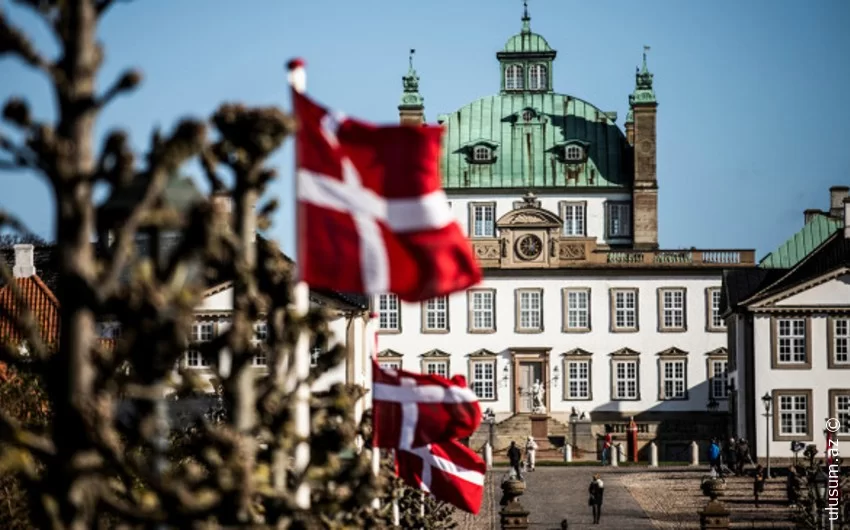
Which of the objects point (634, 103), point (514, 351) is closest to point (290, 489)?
point (514, 351)

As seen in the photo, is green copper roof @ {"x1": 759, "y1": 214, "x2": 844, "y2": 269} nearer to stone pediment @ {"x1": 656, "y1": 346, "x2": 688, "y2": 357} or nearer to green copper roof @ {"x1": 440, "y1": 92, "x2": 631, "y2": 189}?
stone pediment @ {"x1": 656, "y1": 346, "x2": 688, "y2": 357}

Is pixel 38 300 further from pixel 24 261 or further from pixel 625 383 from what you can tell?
pixel 625 383

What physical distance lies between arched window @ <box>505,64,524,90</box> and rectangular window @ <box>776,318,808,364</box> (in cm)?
3889

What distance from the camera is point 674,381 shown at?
112 metres

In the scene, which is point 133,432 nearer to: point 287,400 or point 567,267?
point 287,400

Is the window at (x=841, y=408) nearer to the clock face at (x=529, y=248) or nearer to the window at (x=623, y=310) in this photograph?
the window at (x=623, y=310)

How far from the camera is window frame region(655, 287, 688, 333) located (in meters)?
Result: 113

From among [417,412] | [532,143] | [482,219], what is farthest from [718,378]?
[417,412]

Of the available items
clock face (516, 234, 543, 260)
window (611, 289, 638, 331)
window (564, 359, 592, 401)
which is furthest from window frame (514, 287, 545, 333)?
window (611, 289, 638, 331)

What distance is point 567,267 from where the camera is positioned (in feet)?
375

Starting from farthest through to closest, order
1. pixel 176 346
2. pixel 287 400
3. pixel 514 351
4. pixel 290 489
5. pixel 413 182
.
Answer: pixel 514 351, pixel 290 489, pixel 287 400, pixel 413 182, pixel 176 346

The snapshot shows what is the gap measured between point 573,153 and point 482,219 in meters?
6.78

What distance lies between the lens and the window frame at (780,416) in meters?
93.5

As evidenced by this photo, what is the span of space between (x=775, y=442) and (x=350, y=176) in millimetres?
76932
